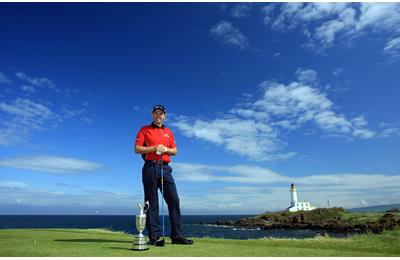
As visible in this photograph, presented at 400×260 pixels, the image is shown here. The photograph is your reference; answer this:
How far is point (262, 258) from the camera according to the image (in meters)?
5.70

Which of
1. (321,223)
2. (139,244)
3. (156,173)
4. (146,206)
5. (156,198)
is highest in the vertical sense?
(156,173)

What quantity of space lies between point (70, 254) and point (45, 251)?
2.19 feet

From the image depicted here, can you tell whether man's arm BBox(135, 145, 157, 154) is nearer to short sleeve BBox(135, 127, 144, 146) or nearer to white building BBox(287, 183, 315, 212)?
short sleeve BBox(135, 127, 144, 146)

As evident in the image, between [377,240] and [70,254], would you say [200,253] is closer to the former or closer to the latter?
[70,254]

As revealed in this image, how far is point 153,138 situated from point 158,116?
0.51m

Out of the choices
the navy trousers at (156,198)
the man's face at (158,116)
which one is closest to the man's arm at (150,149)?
the navy trousers at (156,198)

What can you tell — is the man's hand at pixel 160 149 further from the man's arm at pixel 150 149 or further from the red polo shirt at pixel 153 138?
the red polo shirt at pixel 153 138

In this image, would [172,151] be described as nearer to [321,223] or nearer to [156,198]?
[156,198]

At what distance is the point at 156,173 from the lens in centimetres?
786

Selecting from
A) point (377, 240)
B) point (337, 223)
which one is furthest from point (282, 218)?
point (377, 240)

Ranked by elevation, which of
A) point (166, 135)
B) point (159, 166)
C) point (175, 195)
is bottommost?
point (175, 195)

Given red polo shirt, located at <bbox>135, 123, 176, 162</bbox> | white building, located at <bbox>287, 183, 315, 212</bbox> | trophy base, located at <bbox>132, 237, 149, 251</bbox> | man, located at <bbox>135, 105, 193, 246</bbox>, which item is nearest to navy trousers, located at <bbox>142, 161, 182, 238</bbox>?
man, located at <bbox>135, 105, 193, 246</bbox>

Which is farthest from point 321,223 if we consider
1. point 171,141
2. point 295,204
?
point 171,141

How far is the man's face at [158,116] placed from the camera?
26.6 ft
